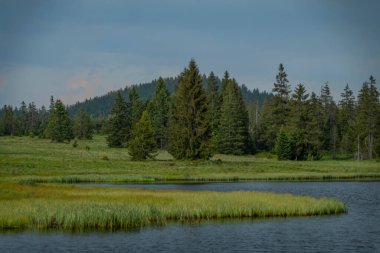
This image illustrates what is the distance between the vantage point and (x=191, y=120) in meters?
82.8

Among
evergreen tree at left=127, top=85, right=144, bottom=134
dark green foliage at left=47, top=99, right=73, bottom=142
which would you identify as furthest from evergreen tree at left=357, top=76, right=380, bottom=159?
dark green foliage at left=47, top=99, right=73, bottom=142

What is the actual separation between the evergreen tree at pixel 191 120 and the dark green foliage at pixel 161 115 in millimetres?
41178

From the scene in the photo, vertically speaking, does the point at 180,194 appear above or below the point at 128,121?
below

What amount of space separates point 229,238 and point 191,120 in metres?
55.4

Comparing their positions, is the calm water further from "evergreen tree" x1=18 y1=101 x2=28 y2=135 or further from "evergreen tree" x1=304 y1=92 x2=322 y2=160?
"evergreen tree" x1=18 y1=101 x2=28 y2=135

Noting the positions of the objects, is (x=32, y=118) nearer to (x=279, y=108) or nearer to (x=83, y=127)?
(x=83, y=127)

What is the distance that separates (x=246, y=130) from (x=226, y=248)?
312 ft

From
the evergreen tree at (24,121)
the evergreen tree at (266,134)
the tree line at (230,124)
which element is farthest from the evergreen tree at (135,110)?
the evergreen tree at (24,121)

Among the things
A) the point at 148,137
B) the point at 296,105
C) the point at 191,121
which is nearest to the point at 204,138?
the point at 191,121

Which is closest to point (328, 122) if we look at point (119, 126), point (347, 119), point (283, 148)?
point (347, 119)

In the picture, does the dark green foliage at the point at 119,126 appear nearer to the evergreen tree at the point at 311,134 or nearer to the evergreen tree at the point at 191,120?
the evergreen tree at the point at 191,120

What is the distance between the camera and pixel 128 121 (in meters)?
126

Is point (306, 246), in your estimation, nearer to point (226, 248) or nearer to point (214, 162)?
point (226, 248)

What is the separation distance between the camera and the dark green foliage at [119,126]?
12250 centimetres
